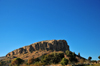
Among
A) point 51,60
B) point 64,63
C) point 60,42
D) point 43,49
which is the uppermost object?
point 60,42

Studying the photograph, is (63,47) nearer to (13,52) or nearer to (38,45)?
(38,45)

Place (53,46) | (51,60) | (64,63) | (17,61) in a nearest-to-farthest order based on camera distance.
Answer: (64,63) → (51,60) → (17,61) → (53,46)

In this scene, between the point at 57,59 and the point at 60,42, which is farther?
the point at 60,42

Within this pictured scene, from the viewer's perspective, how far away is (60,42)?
→ 113 metres

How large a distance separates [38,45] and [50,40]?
1417cm

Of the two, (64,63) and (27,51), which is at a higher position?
(27,51)

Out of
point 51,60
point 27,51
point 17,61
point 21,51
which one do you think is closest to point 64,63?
point 51,60

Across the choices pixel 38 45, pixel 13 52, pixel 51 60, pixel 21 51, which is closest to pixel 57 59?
pixel 51 60

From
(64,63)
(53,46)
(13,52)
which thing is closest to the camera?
(64,63)

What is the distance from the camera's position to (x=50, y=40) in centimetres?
11950

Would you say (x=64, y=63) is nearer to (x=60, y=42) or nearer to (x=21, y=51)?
(x=60, y=42)

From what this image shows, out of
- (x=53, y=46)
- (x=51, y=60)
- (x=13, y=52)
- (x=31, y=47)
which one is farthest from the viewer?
(x=13, y=52)

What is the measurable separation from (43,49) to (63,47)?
2056 centimetres

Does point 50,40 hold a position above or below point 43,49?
above
